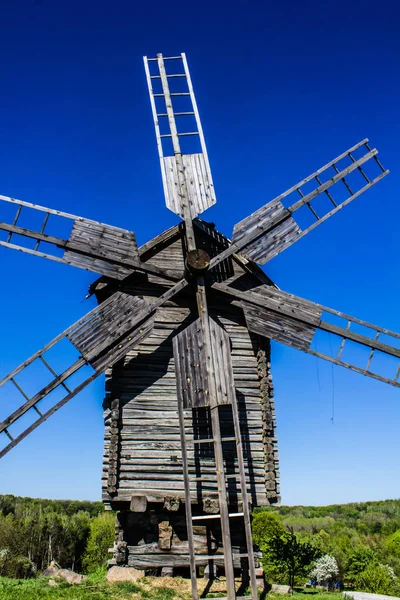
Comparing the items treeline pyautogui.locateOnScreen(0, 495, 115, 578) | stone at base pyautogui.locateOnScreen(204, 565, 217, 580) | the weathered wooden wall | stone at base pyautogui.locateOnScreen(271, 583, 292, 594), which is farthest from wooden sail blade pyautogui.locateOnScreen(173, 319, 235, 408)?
treeline pyautogui.locateOnScreen(0, 495, 115, 578)

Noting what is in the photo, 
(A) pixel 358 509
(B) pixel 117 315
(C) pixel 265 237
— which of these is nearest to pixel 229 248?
(C) pixel 265 237

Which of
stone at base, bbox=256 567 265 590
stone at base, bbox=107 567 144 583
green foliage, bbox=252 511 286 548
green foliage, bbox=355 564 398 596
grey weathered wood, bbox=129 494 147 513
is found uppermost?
grey weathered wood, bbox=129 494 147 513

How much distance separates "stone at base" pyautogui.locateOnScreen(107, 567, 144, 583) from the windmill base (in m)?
0.17

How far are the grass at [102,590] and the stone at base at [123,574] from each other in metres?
0.13

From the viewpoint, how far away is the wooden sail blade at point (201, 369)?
357 inches

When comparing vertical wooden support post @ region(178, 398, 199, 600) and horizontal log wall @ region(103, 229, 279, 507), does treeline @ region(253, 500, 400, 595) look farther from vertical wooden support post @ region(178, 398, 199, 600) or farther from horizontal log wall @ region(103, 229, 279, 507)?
vertical wooden support post @ region(178, 398, 199, 600)

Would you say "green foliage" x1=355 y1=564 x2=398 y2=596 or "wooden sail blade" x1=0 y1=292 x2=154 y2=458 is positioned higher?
"wooden sail blade" x1=0 y1=292 x2=154 y2=458

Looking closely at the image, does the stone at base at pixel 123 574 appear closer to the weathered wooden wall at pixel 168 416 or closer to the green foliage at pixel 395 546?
the weathered wooden wall at pixel 168 416

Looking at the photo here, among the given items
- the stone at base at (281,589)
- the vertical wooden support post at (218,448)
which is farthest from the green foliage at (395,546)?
the vertical wooden support post at (218,448)

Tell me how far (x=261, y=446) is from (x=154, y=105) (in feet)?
28.9

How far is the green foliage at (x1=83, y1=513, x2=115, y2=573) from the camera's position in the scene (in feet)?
133

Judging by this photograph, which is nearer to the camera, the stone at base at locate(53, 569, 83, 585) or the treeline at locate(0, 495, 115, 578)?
the stone at base at locate(53, 569, 83, 585)

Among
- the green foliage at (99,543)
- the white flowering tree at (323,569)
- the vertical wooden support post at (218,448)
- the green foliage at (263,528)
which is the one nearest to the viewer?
the vertical wooden support post at (218,448)

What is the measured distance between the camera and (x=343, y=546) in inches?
1853
